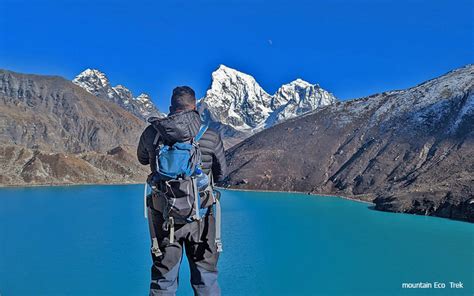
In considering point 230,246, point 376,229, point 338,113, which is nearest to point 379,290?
point 230,246

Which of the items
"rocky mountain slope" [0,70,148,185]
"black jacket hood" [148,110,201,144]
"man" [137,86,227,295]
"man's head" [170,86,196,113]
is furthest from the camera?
"rocky mountain slope" [0,70,148,185]

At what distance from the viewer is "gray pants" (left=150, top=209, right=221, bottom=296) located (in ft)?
13.1

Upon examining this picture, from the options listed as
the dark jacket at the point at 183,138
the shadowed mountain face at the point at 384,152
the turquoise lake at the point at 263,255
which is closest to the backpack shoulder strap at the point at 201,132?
the dark jacket at the point at 183,138

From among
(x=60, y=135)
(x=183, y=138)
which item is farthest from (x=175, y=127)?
(x=60, y=135)

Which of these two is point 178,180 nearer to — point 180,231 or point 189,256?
point 180,231

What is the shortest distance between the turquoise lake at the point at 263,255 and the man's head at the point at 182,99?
35.3ft

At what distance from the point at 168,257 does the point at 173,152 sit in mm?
966

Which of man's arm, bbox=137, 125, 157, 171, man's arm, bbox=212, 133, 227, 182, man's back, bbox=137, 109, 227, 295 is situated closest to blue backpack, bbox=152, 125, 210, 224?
man's back, bbox=137, 109, 227, 295

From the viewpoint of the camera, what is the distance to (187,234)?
4020 mm

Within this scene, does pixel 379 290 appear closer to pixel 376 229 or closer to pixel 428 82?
pixel 376 229

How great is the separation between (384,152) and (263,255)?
55110mm

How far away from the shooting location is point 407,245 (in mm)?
26219

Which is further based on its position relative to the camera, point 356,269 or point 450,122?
point 450,122

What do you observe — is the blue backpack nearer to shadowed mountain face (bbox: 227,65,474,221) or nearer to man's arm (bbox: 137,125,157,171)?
man's arm (bbox: 137,125,157,171)
